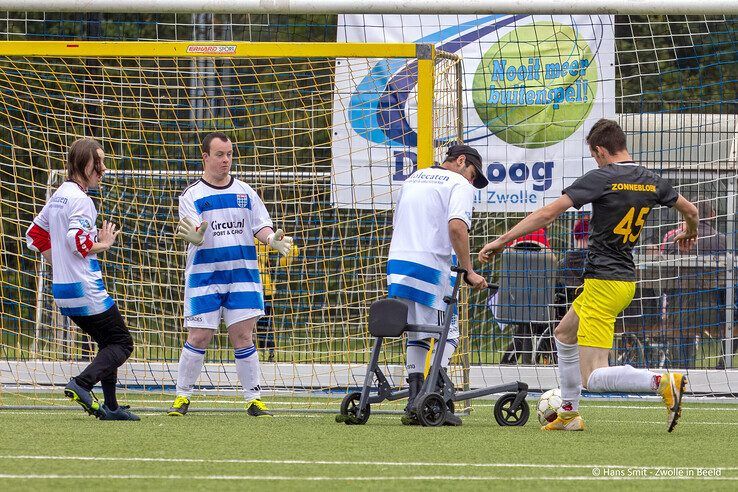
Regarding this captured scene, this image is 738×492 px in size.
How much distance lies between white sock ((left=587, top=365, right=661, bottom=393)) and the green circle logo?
458 centimetres

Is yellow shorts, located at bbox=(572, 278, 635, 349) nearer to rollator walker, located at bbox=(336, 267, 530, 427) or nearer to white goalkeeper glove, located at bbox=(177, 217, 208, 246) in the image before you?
rollator walker, located at bbox=(336, 267, 530, 427)

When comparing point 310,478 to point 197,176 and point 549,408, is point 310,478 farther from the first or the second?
point 197,176

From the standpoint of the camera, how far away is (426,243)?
8.35m

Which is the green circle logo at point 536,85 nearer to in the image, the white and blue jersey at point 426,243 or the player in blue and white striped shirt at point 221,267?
the white and blue jersey at point 426,243

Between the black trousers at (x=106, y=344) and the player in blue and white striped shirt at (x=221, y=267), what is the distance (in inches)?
19.9

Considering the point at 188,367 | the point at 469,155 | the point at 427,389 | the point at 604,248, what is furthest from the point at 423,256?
the point at 188,367

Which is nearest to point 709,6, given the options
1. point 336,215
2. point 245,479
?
point 336,215

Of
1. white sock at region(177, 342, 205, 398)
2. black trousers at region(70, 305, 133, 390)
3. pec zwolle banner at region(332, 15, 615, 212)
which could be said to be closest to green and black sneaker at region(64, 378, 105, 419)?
black trousers at region(70, 305, 133, 390)

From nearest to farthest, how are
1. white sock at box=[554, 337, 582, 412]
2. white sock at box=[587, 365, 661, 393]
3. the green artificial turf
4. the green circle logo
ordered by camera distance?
the green artificial turf → white sock at box=[587, 365, 661, 393] → white sock at box=[554, 337, 582, 412] → the green circle logo

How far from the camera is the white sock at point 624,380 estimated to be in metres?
7.37

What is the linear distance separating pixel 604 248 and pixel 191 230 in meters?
2.75

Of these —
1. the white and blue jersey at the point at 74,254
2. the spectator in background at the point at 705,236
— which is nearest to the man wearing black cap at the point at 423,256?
the white and blue jersey at the point at 74,254

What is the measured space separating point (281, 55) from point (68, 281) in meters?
2.29

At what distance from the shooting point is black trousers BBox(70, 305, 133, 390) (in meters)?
8.32
